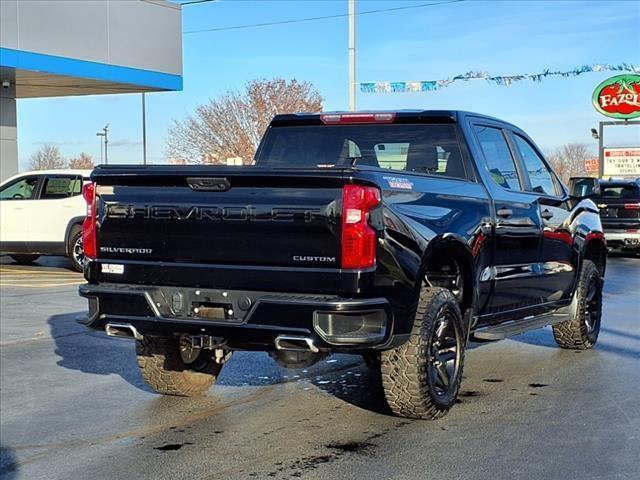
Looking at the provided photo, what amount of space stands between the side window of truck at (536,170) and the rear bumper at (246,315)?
2.96 meters

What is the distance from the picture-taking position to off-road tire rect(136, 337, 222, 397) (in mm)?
6109

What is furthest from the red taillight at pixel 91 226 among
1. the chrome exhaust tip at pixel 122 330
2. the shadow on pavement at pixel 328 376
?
the shadow on pavement at pixel 328 376

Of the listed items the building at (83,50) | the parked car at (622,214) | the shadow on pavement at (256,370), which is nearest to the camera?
the shadow on pavement at (256,370)

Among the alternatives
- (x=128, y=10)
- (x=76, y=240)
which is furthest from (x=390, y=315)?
(x=128, y=10)

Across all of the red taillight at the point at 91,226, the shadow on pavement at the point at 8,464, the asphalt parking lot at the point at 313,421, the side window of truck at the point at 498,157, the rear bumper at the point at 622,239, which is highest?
the side window of truck at the point at 498,157

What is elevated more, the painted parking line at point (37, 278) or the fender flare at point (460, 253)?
the fender flare at point (460, 253)

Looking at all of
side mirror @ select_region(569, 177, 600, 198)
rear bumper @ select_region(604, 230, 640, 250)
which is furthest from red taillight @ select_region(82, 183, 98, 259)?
rear bumper @ select_region(604, 230, 640, 250)

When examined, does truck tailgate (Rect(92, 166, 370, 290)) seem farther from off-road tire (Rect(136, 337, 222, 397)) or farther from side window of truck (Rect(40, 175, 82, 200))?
side window of truck (Rect(40, 175, 82, 200))

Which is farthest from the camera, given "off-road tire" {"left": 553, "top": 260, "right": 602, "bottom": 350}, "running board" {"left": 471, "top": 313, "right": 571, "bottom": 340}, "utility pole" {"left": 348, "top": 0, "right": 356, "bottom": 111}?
"utility pole" {"left": 348, "top": 0, "right": 356, "bottom": 111}

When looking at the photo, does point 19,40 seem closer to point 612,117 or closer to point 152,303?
point 152,303

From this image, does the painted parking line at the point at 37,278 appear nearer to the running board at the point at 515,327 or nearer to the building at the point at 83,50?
the building at the point at 83,50

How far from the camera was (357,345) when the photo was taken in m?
4.84

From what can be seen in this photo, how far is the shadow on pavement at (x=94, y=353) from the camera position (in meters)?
7.38

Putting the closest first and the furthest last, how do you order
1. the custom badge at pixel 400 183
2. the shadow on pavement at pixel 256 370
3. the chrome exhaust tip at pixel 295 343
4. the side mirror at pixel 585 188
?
the chrome exhaust tip at pixel 295 343, the custom badge at pixel 400 183, the shadow on pavement at pixel 256 370, the side mirror at pixel 585 188
